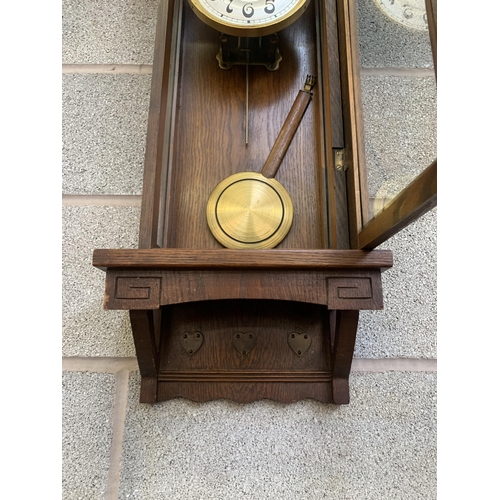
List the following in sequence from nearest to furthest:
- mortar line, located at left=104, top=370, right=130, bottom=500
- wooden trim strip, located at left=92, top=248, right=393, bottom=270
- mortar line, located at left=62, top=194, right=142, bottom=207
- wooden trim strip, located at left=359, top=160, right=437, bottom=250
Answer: wooden trim strip, located at left=359, top=160, right=437, bottom=250
wooden trim strip, located at left=92, top=248, right=393, bottom=270
mortar line, located at left=104, top=370, right=130, bottom=500
mortar line, located at left=62, top=194, right=142, bottom=207

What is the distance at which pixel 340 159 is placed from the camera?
566mm

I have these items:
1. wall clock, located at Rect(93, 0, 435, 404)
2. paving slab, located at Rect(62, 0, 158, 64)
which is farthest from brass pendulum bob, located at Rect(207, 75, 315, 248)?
paving slab, located at Rect(62, 0, 158, 64)

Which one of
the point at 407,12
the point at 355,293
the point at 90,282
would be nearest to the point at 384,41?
the point at 407,12

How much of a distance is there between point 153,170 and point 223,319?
0.23 metres

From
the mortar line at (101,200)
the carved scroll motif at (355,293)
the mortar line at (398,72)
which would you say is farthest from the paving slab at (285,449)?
the mortar line at (398,72)

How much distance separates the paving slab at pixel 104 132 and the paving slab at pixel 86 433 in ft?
1.01

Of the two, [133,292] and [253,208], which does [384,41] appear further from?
[133,292]

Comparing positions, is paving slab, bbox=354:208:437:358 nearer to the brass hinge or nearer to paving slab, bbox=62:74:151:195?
the brass hinge

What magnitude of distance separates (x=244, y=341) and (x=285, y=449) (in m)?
0.16

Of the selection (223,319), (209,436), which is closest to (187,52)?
(223,319)

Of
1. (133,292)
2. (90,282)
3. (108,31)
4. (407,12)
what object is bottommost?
(90,282)

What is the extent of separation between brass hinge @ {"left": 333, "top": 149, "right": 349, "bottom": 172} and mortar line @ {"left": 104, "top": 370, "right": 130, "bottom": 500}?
43cm

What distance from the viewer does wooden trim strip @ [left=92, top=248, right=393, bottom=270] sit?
48 cm

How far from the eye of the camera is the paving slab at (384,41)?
17.4 inches
